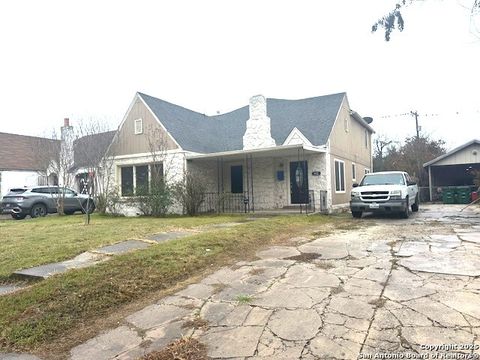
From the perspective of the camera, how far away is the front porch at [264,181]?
50.3ft

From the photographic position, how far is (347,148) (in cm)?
1833

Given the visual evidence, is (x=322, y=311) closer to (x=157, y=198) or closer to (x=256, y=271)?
(x=256, y=271)

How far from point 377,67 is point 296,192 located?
22.1 feet

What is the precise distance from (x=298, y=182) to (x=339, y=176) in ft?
7.50

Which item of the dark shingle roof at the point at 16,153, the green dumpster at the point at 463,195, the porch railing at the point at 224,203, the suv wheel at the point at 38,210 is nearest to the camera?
the porch railing at the point at 224,203

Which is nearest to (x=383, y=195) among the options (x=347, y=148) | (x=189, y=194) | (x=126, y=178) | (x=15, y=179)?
(x=347, y=148)

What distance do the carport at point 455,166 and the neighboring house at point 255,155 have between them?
8.42m

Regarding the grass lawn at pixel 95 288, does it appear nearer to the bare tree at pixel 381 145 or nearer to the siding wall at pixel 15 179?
the siding wall at pixel 15 179

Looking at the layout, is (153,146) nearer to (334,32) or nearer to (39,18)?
(39,18)

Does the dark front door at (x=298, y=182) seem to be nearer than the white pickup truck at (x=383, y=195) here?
No

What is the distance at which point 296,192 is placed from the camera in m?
16.3

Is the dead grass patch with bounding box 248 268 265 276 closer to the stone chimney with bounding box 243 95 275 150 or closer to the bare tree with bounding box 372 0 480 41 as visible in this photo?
the bare tree with bounding box 372 0 480 41

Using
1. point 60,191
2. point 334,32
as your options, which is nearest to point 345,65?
point 334,32

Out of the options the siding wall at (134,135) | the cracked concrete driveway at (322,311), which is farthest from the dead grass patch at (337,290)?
the siding wall at (134,135)
